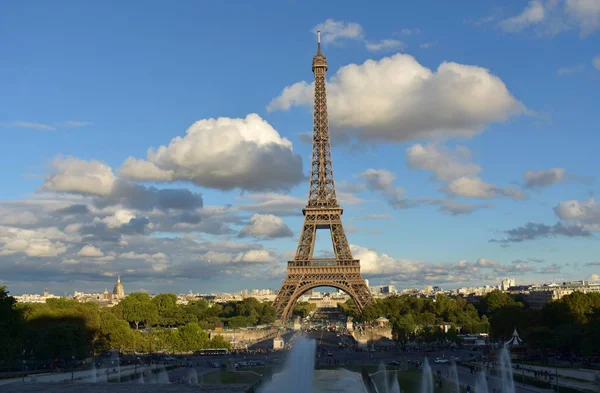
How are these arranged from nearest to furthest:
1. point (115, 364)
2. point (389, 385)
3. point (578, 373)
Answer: point (389, 385)
point (578, 373)
point (115, 364)

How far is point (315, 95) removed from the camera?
120m

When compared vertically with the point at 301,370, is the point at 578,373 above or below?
below

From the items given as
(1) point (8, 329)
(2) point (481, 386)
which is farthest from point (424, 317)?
(1) point (8, 329)

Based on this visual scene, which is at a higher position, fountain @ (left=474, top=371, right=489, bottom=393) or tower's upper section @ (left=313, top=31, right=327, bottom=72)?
tower's upper section @ (left=313, top=31, right=327, bottom=72)

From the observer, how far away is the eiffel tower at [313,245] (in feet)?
375

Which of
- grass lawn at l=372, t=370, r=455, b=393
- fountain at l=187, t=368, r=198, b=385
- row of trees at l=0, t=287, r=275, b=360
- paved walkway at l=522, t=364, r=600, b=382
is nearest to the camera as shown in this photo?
grass lawn at l=372, t=370, r=455, b=393

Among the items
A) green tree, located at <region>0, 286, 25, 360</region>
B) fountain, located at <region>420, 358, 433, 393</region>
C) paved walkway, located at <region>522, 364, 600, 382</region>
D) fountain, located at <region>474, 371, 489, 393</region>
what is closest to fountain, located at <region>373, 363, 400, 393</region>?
fountain, located at <region>420, 358, 433, 393</region>

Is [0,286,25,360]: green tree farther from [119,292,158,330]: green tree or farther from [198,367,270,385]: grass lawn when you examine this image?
[119,292,158,330]: green tree

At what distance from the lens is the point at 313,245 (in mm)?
119000

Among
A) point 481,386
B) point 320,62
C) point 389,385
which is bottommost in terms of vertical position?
point 389,385

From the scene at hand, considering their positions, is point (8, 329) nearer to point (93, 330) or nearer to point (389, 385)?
point (93, 330)

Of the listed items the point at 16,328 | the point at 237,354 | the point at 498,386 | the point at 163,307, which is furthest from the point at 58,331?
the point at 163,307

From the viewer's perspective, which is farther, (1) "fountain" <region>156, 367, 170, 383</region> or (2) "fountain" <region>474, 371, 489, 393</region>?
(1) "fountain" <region>156, 367, 170, 383</region>

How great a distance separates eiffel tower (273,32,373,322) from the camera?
11419 cm
